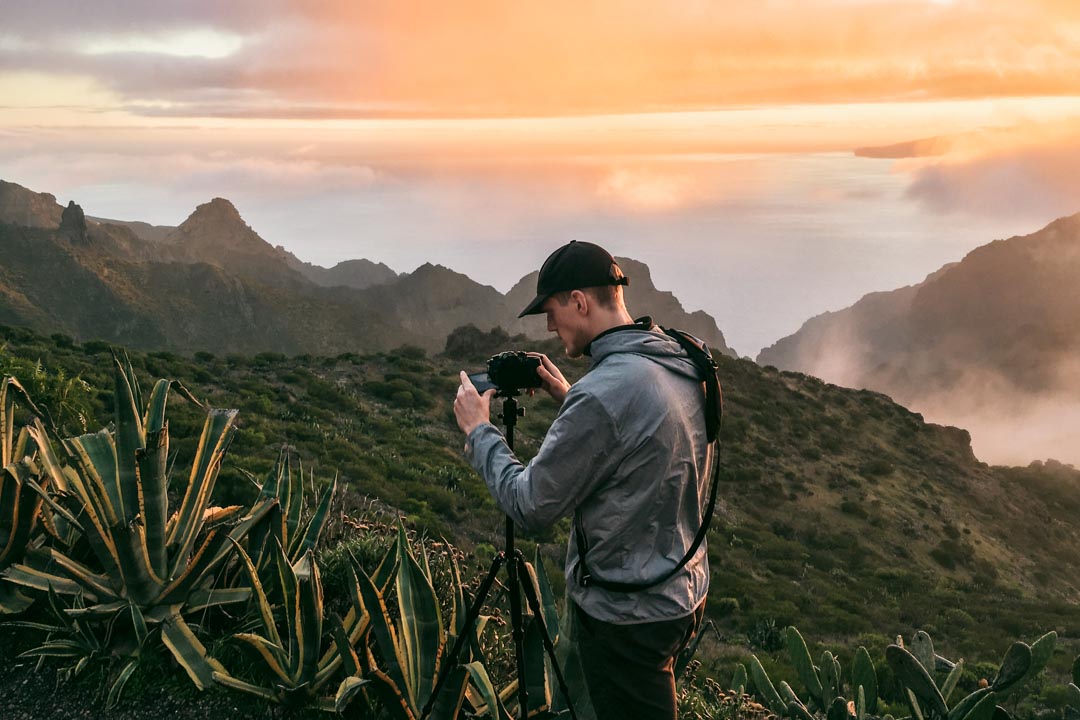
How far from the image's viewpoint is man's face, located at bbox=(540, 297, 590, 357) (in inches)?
99.1

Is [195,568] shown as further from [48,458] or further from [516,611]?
[516,611]

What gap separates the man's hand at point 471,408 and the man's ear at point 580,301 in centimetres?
46

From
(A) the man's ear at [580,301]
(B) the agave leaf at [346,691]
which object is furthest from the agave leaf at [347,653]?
(A) the man's ear at [580,301]

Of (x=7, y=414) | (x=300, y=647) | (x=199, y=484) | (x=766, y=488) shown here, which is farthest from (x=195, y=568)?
(x=766, y=488)

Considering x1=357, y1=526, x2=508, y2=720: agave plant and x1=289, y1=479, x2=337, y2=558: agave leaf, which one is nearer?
x1=357, y1=526, x2=508, y2=720: agave plant

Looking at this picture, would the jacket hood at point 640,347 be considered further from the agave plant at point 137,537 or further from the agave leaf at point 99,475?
the agave leaf at point 99,475

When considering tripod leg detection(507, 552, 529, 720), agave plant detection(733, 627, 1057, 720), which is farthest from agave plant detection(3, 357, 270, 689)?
agave plant detection(733, 627, 1057, 720)

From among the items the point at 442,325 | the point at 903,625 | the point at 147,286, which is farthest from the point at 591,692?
the point at 442,325

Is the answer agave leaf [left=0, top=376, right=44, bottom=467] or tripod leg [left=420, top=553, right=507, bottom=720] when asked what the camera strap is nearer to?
tripod leg [left=420, top=553, right=507, bottom=720]

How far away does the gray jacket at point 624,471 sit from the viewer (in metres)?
2.31

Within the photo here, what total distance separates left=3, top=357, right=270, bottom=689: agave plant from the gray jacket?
6.44 ft

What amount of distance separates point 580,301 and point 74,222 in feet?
448

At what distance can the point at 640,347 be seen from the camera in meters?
2.46

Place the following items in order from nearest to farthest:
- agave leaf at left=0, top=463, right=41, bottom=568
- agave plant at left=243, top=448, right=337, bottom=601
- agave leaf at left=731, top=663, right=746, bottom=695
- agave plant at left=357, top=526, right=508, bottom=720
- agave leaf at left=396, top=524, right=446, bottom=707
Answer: agave plant at left=357, top=526, right=508, bottom=720 → agave leaf at left=396, top=524, right=446, bottom=707 → agave leaf at left=0, top=463, right=41, bottom=568 → agave plant at left=243, top=448, right=337, bottom=601 → agave leaf at left=731, top=663, right=746, bottom=695
